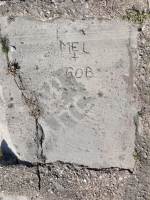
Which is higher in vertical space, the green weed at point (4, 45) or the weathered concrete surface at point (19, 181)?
the green weed at point (4, 45)

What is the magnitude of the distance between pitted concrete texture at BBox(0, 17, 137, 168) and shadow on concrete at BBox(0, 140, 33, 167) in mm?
305

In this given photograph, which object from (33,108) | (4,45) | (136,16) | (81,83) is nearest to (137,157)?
(81,83)

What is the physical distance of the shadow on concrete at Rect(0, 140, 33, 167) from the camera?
14.4 ft

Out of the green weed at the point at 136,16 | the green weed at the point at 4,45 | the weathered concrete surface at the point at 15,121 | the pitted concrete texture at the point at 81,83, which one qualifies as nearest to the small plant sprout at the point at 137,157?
the pitted concrete texture at the point at 81,83

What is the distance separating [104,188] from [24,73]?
1.87 metres

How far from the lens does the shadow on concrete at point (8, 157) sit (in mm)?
4402

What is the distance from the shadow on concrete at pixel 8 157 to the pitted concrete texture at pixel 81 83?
0.31 m

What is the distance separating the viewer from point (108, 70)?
167 inches

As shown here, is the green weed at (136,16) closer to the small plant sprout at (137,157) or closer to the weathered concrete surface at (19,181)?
the small plant sprout at (137,157)

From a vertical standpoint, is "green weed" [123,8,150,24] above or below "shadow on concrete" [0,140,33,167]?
above

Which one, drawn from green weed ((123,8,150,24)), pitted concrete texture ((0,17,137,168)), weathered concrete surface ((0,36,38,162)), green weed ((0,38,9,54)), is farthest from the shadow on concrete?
green weed ((123,8,150,24))

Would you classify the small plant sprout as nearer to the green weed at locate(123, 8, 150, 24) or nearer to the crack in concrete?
the crack in concrete

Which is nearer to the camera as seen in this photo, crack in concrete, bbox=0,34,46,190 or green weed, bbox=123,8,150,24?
green weed, bbox=123,8,150,24

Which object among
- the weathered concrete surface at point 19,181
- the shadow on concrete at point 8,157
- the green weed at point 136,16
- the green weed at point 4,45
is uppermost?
the green weed at point 136,16
